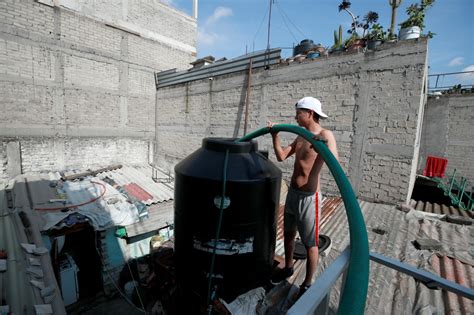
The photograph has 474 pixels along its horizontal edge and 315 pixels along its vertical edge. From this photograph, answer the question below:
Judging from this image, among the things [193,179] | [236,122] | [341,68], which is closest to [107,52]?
[236,122]

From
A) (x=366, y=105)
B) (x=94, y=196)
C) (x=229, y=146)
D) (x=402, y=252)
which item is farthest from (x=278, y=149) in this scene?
(x=94, y=196)

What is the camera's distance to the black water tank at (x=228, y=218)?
1.98 metres

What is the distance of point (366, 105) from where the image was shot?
4980 millimetres

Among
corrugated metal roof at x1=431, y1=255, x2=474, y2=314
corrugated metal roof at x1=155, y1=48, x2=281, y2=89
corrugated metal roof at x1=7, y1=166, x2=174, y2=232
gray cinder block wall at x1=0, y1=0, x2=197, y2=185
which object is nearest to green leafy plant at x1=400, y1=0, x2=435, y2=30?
corrugated metal roof at x1=155, y1=48, x2=281, y2=89

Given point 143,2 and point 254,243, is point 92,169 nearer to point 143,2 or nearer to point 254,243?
point 143,2

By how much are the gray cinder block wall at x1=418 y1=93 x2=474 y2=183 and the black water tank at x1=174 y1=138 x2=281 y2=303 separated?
1321 centimetres

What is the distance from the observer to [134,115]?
36.9 feet

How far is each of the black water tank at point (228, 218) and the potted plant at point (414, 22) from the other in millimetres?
4817

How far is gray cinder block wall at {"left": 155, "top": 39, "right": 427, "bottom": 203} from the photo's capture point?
4.51m

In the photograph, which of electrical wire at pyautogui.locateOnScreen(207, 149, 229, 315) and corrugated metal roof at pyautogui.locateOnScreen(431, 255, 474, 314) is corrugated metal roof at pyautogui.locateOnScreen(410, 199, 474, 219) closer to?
corrugated metal roof at pyautogui.locateOnScreen(431, 255, 474, 314)

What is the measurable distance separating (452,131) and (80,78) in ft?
57.8

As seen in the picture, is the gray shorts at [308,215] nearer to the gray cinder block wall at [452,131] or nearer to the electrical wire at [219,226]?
the electrical wire at [219,226]

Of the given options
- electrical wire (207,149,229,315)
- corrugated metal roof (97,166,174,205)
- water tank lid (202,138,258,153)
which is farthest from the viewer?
corrugated metal roof (97,166,174,205)

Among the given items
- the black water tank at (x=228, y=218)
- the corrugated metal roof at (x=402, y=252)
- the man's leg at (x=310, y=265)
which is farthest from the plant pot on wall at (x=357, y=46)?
the man's leg at (x=310, y=265)
